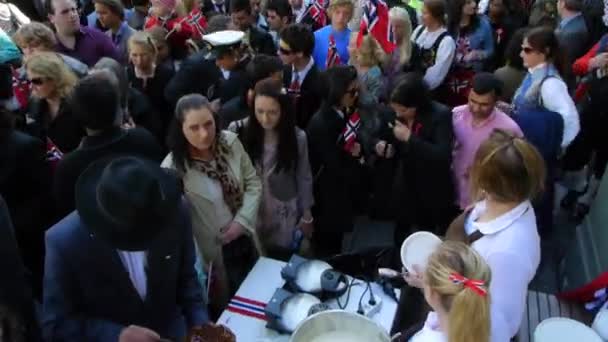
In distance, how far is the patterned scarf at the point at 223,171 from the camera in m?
2.81

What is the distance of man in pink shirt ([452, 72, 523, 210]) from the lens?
10.6 feet

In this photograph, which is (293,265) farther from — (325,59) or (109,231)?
(325,59)

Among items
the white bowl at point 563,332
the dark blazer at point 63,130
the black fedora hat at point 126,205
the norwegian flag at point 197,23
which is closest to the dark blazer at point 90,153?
the dark blazer at point 63,130

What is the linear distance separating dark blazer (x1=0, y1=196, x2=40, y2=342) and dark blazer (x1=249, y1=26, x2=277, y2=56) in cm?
272

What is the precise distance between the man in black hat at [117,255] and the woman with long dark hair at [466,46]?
3198 millimetres

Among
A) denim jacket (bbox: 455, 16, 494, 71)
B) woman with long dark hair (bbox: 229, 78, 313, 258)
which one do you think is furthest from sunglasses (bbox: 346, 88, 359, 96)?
denim jacket (bbox: 455, 16, 494, 71)

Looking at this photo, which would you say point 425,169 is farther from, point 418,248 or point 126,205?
point 126,205

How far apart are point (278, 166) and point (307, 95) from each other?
916 mm

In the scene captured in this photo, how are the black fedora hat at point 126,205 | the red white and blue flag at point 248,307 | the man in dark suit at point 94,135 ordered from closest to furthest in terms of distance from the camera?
the black fedora hat at point 126,205
the red white and blue flag at point 248,307
the man in dark suit at point 94,135

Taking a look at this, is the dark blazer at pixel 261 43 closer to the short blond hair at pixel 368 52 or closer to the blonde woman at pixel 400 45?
the short blond hair at pixel 368 52

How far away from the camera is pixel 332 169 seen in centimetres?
340

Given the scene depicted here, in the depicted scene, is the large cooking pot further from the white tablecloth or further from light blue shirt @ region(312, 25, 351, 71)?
light blue shirt @ region(312, 25, 351, 71)

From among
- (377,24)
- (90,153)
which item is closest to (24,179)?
(90,153)

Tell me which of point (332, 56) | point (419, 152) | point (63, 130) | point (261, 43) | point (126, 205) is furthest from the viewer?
point (261, 43)
